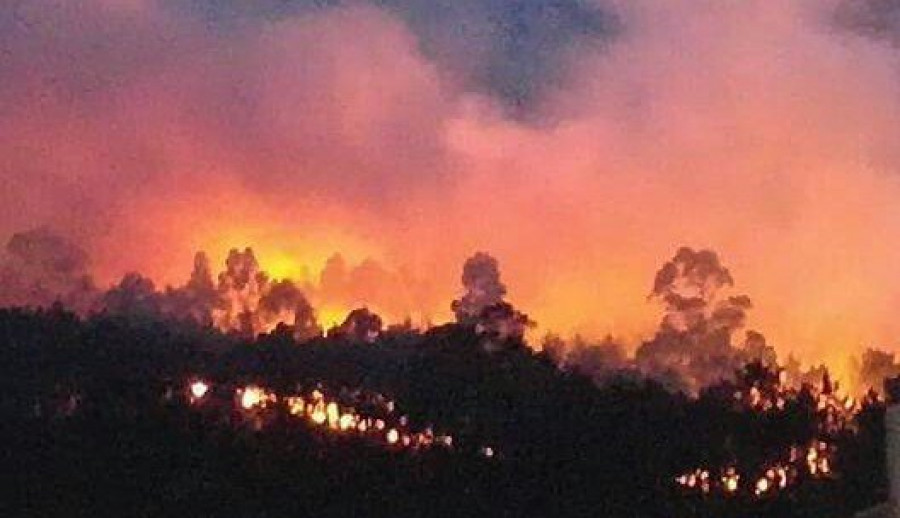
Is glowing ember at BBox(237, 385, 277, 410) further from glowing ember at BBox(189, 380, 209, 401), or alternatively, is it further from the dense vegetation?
glowing ember at BBox(189, 380, 209, 401)

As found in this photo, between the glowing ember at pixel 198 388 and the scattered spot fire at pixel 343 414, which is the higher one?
the glowing ember at pixel 198 388

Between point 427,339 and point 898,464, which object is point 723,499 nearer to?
point 427,339

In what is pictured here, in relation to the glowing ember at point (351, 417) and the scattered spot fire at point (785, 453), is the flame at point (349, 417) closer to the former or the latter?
the glowing ember at point (351, 417)

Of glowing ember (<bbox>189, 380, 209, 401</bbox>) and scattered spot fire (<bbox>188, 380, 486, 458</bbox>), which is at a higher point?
glowing ember (<bbox>189, 380, 209, 401</bbox>)

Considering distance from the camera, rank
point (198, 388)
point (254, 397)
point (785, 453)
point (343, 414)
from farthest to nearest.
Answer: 1. point (785, 453)
2. point (343, 414)
3. point (254, 397)
4. point (198, 388)

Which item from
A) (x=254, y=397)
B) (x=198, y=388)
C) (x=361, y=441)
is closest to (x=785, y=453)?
(x=361, y=441)

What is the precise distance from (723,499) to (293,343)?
372 centimetres

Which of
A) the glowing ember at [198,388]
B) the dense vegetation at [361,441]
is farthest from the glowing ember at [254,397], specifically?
the glowing ember at [198,388]

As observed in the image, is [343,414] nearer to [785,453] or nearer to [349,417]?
[349,417]

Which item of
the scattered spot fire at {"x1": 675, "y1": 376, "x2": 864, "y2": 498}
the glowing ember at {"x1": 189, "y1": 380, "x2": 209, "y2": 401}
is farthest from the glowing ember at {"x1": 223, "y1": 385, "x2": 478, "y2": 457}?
the scattered spot fire at {"x1": 675, "y1": 376, "x2": 864, "y2": 498}

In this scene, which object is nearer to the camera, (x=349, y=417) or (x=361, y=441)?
(x=361, y=441)

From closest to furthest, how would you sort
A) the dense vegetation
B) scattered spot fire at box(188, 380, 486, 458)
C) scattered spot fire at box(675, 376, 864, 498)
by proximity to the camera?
the dense vegetation → scattered spot fire at box(188, 380, 486, 458) → scattered spot fire at box(675, 376, 864, 498)

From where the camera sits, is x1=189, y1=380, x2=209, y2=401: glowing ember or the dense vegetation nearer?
the dense vegetation

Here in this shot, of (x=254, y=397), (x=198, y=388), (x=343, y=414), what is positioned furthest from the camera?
(x=343, y=414)
